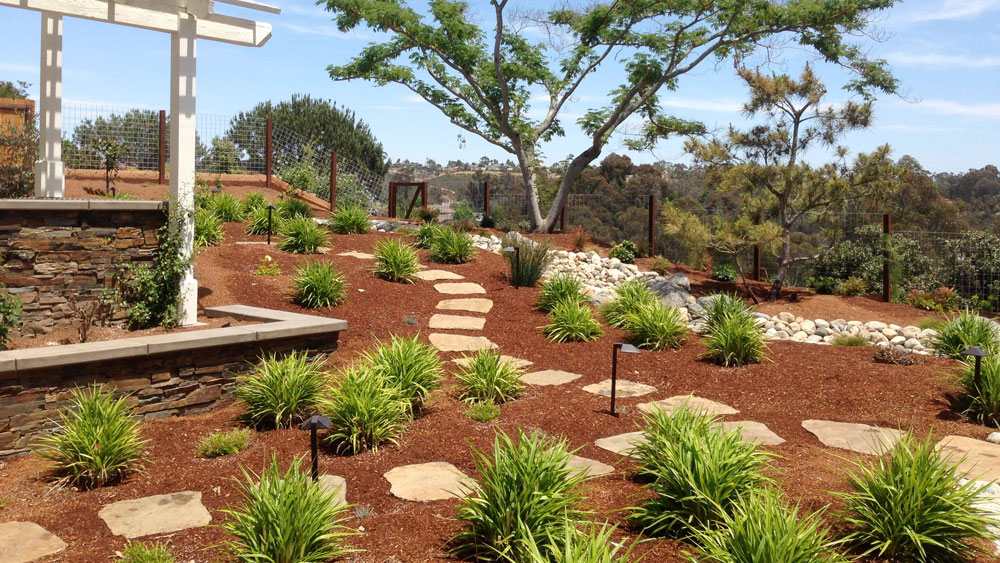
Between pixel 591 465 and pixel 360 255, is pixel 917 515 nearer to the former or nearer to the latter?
pixel 591 465

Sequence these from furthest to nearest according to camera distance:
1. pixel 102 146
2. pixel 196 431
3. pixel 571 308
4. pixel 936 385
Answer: pixel 102 146, pixel 571 308, pixel 936 385, pixel 196 431

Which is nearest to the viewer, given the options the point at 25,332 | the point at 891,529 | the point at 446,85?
the point at 891,529

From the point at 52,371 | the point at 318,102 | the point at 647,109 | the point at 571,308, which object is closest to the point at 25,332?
the point at 52,371

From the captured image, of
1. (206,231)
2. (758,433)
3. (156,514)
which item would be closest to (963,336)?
(758,433)

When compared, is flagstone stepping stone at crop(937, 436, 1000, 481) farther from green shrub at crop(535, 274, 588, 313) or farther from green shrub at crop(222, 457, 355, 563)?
green shrub at crop(535, 274, 588, 313)

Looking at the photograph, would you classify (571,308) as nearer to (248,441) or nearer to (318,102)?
(248,441)

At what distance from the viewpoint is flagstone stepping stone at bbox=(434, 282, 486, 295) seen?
9.75 m

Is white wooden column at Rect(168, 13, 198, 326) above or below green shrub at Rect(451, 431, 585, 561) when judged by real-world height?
above

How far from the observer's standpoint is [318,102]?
28.5m

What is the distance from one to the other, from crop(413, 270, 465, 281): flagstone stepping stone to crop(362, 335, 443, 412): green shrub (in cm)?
407

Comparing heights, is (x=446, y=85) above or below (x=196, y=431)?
above

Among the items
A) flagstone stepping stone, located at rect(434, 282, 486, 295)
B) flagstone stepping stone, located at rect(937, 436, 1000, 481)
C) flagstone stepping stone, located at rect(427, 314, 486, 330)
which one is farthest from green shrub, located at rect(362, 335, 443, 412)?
flagstone stepping stone, located at rect(434, 282, 486, 295)

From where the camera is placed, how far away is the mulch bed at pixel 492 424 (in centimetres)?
376

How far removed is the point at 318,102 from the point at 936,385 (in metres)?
25.9
